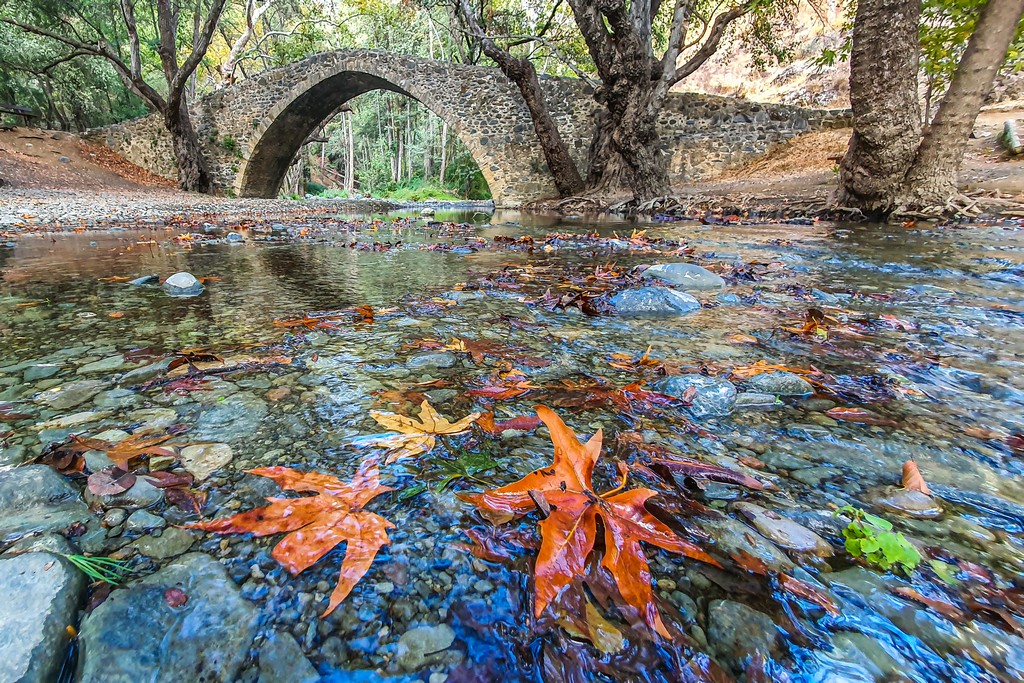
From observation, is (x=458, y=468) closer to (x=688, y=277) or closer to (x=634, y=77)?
(x=688, y=277)

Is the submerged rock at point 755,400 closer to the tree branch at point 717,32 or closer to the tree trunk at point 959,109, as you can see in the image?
the tree trunk at point 959,109

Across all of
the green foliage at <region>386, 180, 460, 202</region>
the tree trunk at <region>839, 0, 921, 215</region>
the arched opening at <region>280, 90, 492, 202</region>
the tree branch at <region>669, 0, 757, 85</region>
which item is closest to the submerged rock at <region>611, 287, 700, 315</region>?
the tree trunk at <region>839, 0, 921, 215</region>

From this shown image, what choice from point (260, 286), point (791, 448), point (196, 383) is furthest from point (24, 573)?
point (260, 286)

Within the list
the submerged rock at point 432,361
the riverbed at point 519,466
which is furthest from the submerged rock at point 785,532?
the submerged rock at point 432,361

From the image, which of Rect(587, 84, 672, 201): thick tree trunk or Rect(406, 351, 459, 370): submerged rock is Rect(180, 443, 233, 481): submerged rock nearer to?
Rect(406, 351, 459, 370): submerged rock

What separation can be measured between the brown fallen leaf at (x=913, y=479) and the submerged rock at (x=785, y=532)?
27 centimetres

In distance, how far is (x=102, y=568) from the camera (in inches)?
24.8

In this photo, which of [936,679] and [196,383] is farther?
[196,383]

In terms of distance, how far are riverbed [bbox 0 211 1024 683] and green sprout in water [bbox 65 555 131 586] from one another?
18 millimetres

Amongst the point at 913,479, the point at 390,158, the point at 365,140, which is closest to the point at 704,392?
the point at 913,479

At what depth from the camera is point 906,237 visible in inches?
183

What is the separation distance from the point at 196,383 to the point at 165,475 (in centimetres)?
50

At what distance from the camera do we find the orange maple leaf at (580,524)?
2.11ft

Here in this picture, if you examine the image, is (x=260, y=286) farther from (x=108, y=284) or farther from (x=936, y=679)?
(x=936, y=679)
